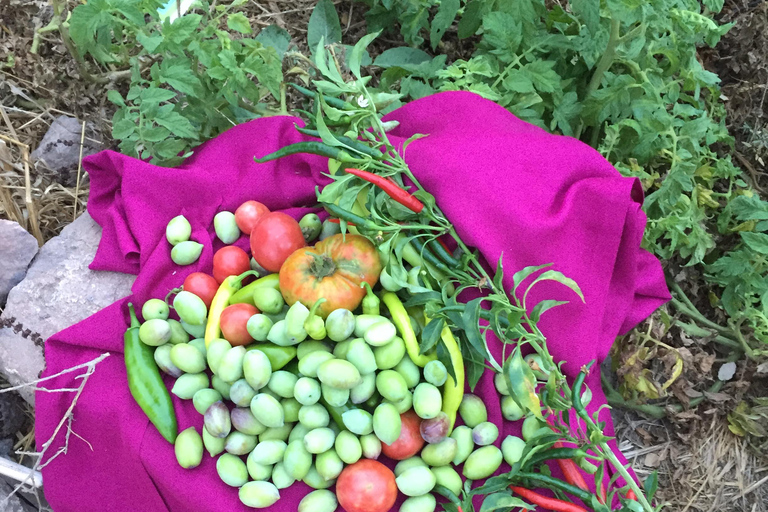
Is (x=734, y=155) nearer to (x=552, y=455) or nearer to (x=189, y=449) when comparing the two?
(x=552, y=455)

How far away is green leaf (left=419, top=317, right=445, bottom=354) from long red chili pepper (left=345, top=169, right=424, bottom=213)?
36 cm

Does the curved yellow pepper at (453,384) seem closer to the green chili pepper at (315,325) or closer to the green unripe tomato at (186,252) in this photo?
the green chili pepper at (315,325)

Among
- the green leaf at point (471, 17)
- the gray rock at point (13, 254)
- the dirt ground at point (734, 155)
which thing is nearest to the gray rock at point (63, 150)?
the dirt ground at point (734, 155)

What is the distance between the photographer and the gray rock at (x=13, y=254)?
2.31 metres

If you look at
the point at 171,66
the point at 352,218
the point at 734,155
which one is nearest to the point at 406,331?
the point at 352,218

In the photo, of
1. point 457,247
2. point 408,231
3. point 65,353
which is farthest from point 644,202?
point 65,353

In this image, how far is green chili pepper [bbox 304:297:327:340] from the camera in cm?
177

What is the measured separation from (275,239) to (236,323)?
299mm

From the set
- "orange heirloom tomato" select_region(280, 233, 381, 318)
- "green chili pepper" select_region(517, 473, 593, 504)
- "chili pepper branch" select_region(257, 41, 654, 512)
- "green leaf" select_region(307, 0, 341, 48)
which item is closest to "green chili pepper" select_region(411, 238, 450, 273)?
"chili pepper branch" select_region(257, 41, 654, 512)

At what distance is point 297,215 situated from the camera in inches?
85.7

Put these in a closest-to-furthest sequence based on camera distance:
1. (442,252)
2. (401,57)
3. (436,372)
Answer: (436,372) → (442,252) → (401,57)

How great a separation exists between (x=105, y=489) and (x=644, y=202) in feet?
7.08

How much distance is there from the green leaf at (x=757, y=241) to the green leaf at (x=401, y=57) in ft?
4.88

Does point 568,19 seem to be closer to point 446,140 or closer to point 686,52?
point 686,52
